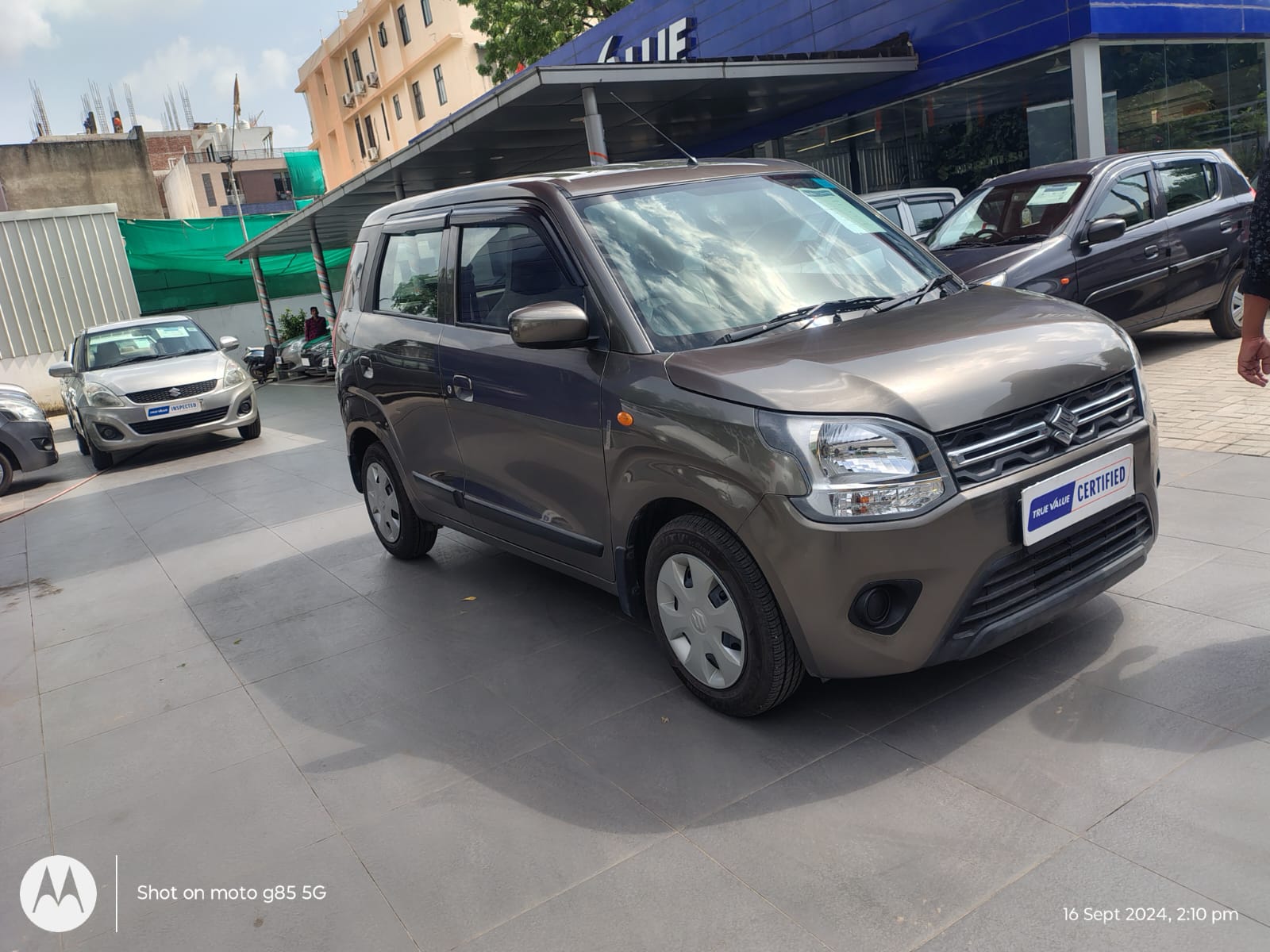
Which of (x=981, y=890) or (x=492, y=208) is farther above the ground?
(x=492, y=208)

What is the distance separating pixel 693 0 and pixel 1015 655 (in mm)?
16518

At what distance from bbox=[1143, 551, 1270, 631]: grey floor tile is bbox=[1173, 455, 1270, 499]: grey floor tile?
37.1 inches

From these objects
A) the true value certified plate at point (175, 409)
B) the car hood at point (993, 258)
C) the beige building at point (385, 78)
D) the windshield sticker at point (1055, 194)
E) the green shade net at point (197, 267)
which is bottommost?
the true value certified plate at point (175, 409)

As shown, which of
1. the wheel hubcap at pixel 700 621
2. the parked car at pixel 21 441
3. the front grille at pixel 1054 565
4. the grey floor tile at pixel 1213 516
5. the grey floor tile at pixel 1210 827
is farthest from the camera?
the parked car at pixel 21 441

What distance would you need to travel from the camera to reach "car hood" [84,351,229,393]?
37.3 ft

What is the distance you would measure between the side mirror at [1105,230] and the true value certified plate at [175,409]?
939 centimetres

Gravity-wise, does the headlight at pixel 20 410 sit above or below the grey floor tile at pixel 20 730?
above

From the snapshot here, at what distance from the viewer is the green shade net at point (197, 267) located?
82.9ft

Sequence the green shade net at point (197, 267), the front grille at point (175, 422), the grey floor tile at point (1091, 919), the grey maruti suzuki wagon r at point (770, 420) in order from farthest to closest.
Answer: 1. the green shade net at point (197, 267)
2. the front grille at point (175, 422)
3. the grey maruti suzuki wagon r at point (770, 420)
4. the grey floor tile at point (1091, 919)

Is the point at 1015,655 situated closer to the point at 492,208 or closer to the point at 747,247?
the point at 747,247

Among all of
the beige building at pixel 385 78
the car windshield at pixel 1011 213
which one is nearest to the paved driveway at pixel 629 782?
the car windshield at pixel 1011 213

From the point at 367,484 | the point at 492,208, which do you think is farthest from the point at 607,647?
the point at 367,484

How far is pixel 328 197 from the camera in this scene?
17.3m

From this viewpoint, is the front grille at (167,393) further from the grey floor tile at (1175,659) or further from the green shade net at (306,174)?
the green shade net at (306,174)
